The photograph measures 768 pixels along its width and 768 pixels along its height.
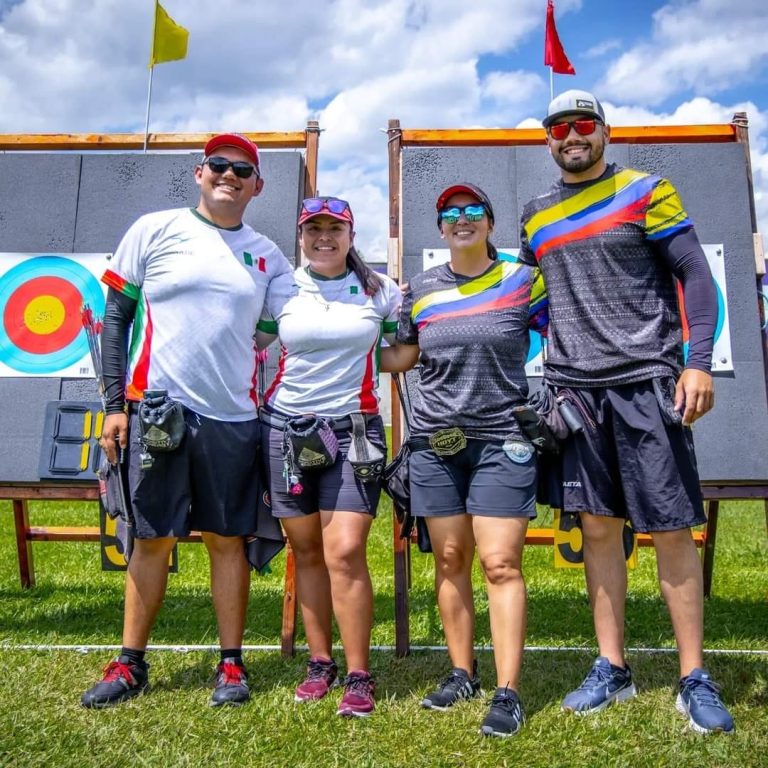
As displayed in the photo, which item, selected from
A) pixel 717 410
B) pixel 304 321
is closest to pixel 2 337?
pixel 304 321

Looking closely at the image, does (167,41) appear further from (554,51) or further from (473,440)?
(473,440)

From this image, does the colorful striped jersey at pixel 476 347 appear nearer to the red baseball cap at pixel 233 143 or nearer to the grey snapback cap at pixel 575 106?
the grey snapback cap at pixel 575 106

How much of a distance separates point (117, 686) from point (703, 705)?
2009 mm

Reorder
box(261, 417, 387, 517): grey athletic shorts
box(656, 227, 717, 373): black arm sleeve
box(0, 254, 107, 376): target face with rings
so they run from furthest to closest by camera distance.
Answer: box(0, 254, 107, 376): target face with rings < box(261, 417, 387, 517): grey athletic shorts < box(656, 227, 717, 373): black arm sleeve

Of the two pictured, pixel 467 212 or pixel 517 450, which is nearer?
pixel 517 450

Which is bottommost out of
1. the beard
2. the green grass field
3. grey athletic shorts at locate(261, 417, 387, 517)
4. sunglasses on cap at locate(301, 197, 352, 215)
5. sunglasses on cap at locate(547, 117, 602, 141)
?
the green grass field

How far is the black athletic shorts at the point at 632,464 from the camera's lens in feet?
8.27

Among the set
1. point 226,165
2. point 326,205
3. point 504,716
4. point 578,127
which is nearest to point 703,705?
point 504,716

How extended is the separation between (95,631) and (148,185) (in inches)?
89.6

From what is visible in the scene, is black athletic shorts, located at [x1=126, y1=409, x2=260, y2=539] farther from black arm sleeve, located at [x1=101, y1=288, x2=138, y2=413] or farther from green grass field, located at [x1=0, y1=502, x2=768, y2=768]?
green grass field, located at [x1=0, y1=502, x2=768, y2=768]

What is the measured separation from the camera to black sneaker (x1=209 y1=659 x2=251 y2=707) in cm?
273

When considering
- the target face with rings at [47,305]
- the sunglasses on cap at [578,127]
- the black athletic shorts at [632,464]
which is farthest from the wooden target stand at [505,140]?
the target face with rings at [47,305]

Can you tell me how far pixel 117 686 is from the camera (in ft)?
8.98

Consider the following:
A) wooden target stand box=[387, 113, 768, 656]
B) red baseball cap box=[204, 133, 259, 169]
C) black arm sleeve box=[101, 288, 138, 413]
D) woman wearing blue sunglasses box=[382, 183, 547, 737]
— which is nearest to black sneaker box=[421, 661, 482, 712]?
woman wearing blue sunglasses box=[382, 183, 547, 737]
